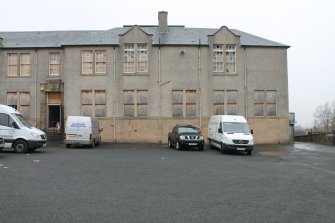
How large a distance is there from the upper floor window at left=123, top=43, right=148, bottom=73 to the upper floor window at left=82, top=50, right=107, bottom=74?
203 cm

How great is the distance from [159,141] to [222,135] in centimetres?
1032

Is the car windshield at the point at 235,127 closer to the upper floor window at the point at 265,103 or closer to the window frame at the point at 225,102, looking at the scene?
the window frame at the point at 225,102

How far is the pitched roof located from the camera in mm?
33250

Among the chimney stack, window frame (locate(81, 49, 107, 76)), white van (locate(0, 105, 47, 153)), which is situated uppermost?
the chimney stack

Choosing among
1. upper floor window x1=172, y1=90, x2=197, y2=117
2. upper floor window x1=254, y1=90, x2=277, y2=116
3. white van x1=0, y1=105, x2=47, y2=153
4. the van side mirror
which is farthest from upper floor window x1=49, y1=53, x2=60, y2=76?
upper floor window x1=254, y1=90, x2=277, y2=116

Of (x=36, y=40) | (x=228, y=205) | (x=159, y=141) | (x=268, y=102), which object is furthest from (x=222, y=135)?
(x=36, y=40)

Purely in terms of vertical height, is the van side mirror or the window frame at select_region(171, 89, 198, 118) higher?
the window frame at select_region(171, 89, 198, 118)

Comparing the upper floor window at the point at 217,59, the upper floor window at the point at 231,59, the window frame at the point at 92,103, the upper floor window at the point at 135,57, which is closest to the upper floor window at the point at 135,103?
the window frame at the point at 92,103

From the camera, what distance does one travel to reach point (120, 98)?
107 feet

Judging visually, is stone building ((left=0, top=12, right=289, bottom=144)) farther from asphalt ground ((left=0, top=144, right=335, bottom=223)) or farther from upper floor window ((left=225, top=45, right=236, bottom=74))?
asphalt ground ((left=0, top=144, right=335, bottom=223))

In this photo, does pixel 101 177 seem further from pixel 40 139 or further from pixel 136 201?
pixel 40 139

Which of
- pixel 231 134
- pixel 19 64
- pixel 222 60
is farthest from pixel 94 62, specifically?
pixel 231 134

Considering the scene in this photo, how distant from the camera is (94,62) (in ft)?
107

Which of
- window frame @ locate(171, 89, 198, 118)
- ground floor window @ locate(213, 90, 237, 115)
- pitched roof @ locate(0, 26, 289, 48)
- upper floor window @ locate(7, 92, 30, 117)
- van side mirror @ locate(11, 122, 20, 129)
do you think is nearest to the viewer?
van side mirror @ locate(11, 122, 20, 129)
